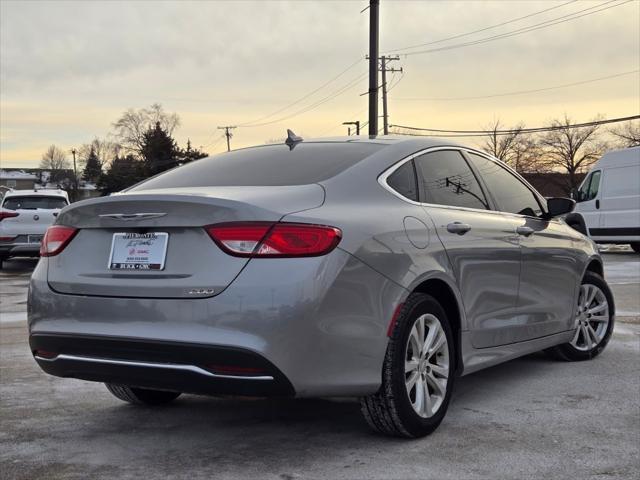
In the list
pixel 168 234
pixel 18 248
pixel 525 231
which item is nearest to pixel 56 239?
pixel 168 234

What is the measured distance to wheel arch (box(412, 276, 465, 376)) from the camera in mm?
3830

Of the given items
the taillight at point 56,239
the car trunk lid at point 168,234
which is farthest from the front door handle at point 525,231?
the taillight at point 56,239

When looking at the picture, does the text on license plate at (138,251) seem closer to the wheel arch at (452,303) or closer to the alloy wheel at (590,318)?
the wheel arch at (452,303)

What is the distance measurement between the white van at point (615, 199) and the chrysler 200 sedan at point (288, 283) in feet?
45.7

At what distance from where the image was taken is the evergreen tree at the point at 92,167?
118 m

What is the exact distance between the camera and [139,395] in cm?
432

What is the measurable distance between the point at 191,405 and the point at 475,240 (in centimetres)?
194

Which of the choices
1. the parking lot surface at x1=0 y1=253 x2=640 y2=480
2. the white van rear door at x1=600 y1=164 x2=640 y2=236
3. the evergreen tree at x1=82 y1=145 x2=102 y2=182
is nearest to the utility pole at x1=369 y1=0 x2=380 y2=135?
the white van rear door at x1=600 y1=164 x2=640 y2=236

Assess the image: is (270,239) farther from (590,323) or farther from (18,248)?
(18,248)

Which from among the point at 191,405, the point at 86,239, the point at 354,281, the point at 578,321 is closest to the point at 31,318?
the point at 86,239

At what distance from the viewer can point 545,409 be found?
165 inches

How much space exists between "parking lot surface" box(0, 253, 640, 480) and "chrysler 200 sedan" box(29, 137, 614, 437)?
9.2 inches

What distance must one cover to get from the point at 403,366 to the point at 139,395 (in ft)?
5.59

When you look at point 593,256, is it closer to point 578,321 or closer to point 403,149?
point 578,321
